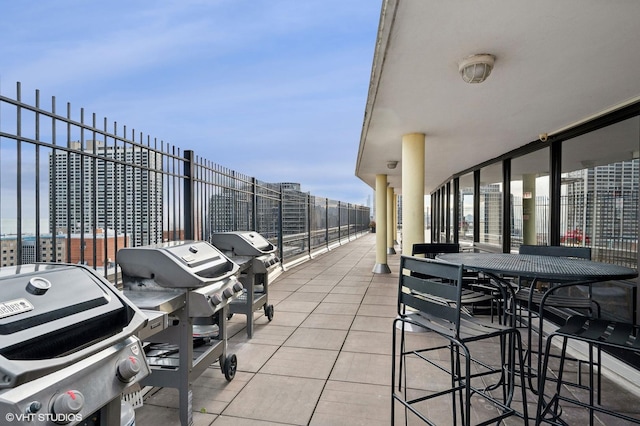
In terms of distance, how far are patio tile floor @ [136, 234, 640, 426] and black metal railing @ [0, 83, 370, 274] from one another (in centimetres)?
124

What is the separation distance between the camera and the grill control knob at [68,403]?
36.7 inches

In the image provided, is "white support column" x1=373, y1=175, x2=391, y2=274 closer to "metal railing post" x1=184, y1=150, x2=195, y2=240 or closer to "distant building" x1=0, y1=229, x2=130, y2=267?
"metal railing post" x1=184, y1=150, x2=195, y2=240

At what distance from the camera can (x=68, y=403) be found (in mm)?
951

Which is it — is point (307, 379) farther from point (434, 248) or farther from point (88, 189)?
point (88, 189)

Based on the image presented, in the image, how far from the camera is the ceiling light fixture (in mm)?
2242

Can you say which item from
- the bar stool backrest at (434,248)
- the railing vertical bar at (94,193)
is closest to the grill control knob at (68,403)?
the railing vertical bar at (94,193)

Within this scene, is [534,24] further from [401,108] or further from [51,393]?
[51,393]

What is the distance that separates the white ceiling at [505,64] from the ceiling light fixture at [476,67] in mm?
52

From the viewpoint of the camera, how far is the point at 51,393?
94 cm

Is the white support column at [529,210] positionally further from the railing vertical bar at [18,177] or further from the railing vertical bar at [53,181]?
the railing vertical bar at [18,177]

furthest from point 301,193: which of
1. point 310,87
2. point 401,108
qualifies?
point 401,108

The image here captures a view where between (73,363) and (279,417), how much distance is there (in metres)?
1.61

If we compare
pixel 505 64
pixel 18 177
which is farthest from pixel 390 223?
pixel 18 177

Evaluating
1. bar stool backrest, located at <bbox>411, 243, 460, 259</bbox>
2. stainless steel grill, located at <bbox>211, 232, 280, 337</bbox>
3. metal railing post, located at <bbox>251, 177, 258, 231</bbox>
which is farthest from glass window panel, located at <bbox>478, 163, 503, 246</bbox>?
metal railing post, located at <bbox>251, 177, 258, 231</bbox>
